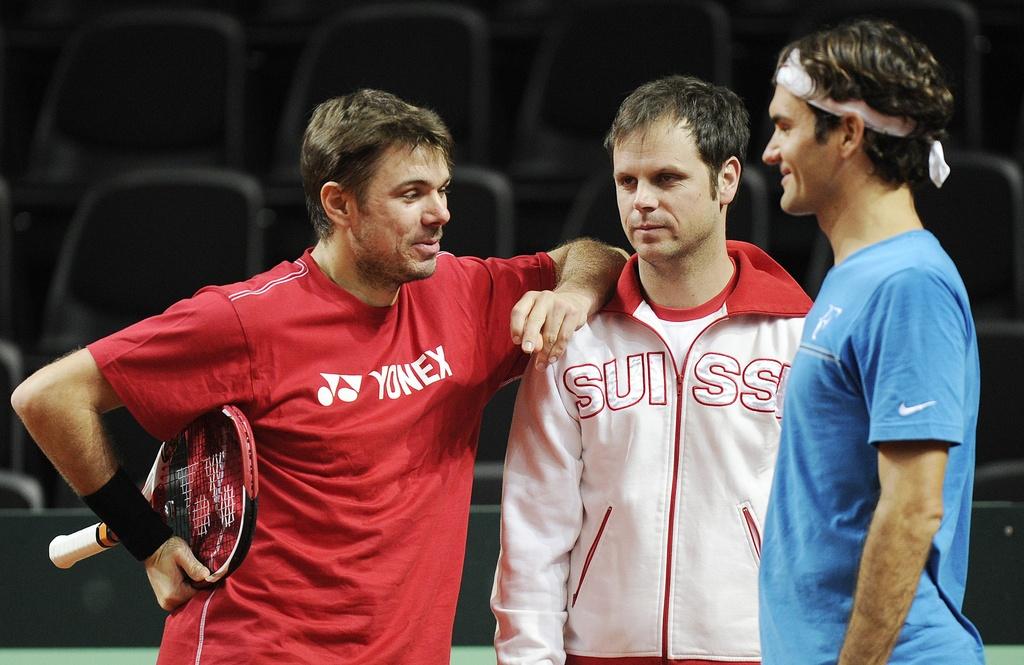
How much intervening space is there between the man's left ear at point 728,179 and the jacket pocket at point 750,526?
1.87 ft

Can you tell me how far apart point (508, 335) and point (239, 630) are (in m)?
0.75

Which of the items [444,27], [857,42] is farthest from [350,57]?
[857,42]

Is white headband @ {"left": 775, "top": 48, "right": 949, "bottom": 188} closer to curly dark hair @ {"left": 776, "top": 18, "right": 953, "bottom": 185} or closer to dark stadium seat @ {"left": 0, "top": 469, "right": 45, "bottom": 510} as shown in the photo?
curly dark hair @ {"left": 776, "top": 18, "right": 953, "bottom": 185}

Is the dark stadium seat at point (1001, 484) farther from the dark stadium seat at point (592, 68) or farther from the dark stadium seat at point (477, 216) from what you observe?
the dark stadium seat at point (592, 68)

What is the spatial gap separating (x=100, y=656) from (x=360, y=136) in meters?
1.43

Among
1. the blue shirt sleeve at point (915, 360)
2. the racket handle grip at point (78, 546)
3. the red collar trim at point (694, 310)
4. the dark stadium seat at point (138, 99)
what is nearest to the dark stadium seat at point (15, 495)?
the racket handle grip at point (78, 546)

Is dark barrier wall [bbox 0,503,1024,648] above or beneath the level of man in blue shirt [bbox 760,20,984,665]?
beneath

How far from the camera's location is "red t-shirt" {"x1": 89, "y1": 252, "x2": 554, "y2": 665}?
7.57 ft

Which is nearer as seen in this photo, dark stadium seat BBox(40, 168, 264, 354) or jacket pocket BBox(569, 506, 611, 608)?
jacket pocket BBox(569, 506, 611, 608)

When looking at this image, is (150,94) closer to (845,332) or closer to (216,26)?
(216,26)

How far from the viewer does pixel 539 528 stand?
2434mm

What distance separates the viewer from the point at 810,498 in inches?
72.0

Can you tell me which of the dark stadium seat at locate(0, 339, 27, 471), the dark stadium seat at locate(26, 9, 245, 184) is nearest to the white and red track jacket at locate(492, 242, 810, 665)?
the dark stadium seat at locate(0, 339, 27, 471)

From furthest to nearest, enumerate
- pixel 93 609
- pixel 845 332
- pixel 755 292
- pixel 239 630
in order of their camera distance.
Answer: pixel 93 609 < pixel 755 292 < pixel 239 630 < pixel 845 332
